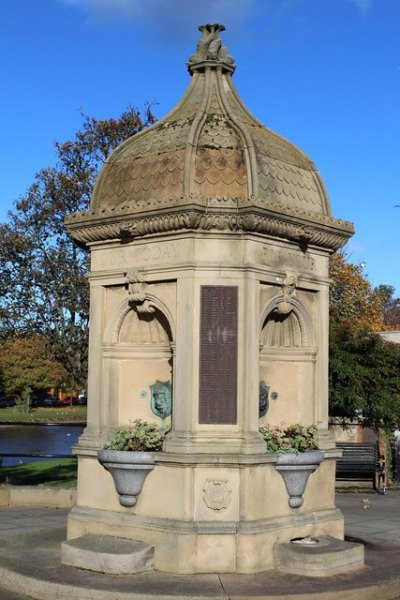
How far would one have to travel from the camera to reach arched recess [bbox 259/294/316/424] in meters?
10.6

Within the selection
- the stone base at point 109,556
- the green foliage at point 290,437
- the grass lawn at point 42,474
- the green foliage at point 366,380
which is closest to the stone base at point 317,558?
the green foliage at point 290,437

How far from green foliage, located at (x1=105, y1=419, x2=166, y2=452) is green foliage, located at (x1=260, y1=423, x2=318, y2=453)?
1225 millimetres

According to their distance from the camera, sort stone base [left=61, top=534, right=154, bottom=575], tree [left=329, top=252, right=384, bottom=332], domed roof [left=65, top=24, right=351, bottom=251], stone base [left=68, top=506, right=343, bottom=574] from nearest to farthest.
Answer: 1. stone base [left=61, top=534, right=154, bottom=575]
2. stone base [left=68, top=506, right=343, bottom=574]
3. domed roof [left=65, top=24, right=351, bottom=251]
4. tree [left=329, top=252, right=384, bottom=332]

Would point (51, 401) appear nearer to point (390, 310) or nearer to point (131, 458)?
point (390, 310)

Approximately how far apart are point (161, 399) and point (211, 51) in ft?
14.7

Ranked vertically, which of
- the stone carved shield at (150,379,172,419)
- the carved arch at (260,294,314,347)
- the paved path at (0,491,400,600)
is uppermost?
the carved arch at (260,294,314,347)

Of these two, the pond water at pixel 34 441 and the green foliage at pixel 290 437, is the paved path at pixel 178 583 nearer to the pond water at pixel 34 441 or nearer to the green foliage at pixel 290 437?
the green foliage at pixel 290 437

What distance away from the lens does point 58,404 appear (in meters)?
82.6

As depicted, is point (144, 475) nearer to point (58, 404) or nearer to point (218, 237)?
point (218, 237)

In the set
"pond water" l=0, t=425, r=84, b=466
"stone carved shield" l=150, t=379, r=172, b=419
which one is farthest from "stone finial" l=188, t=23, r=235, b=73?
"pond water" l=0, t=425, r=84, b=466

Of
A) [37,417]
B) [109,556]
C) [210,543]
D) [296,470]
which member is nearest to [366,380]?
[296,470]

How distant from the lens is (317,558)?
354 inches

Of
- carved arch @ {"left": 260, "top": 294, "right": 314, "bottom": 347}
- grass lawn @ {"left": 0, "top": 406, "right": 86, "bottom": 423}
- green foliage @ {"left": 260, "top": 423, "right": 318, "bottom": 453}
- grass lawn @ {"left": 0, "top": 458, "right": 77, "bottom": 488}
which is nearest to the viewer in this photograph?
green foliage @ {"left": 260, "top": 423, "right": 318, "bottom": 453}

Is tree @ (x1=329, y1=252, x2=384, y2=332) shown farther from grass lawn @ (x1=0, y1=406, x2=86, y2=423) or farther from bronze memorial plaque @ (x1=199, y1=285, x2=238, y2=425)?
grass lawn @ (x1=0, y1=406, x2=86, y2=423)
